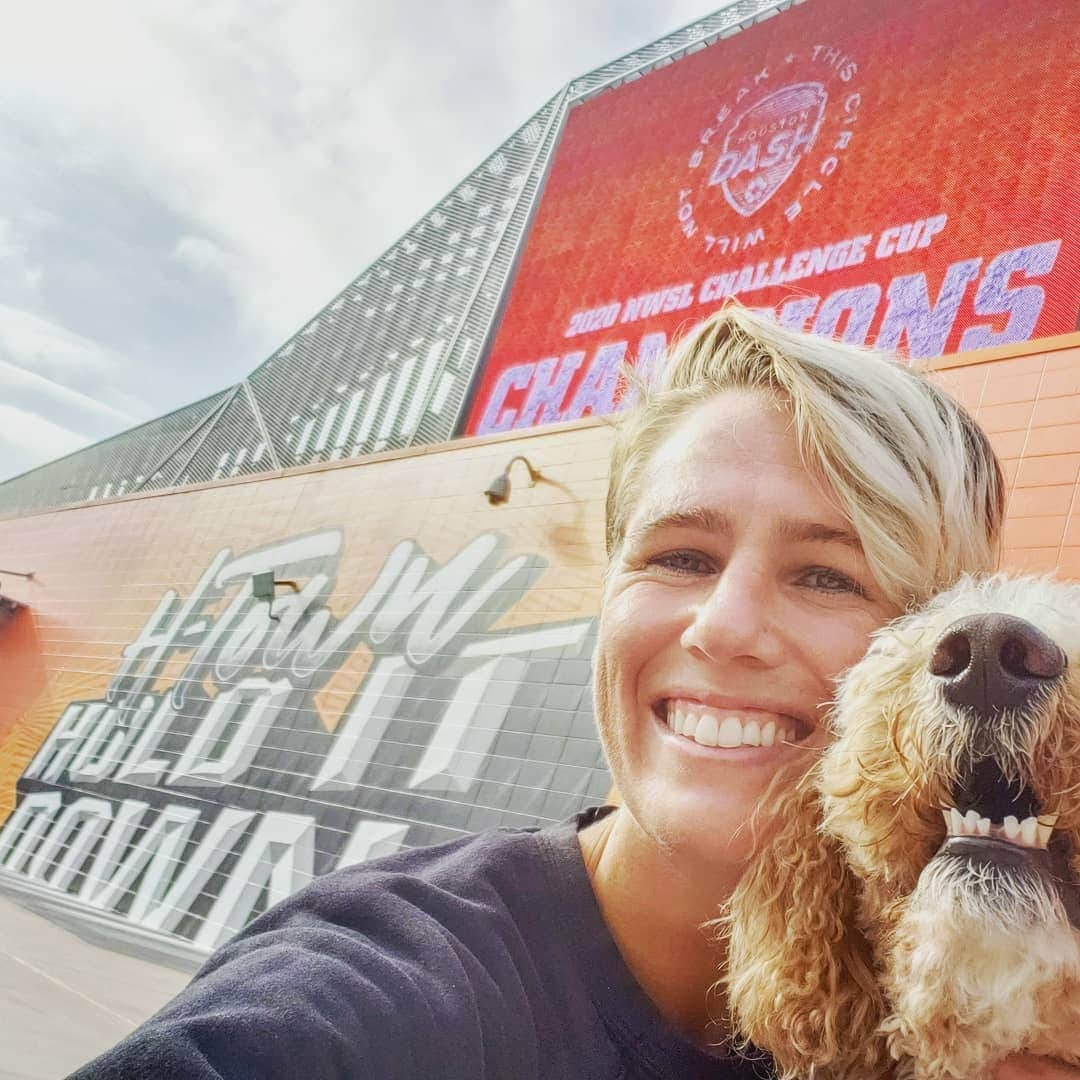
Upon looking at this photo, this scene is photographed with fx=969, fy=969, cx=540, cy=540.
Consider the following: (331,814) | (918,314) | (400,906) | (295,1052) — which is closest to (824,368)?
(400,906)

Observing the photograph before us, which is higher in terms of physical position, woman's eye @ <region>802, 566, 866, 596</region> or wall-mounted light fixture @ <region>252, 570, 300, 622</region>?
wall-mounted light fixture @ <region>252, 570, 300, 622</region>

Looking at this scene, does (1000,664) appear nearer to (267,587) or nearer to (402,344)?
(267,587)

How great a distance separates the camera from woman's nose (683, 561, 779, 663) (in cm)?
117

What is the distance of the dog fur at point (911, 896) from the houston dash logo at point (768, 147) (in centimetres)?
824

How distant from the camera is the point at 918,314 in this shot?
719cm

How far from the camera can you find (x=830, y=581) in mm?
1261

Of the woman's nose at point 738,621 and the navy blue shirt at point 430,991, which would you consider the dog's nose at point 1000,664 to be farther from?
the navy blue shirt at point 430,991

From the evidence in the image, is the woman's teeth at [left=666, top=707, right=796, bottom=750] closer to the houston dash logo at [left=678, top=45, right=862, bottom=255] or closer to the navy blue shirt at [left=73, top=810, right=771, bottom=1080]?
the navy blue shirt at [left=73, top=810, right=771, bottom=1080]

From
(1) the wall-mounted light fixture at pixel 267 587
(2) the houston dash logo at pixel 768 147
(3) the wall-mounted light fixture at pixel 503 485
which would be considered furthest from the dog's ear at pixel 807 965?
(2) the houston dash logo at pixel 768 147

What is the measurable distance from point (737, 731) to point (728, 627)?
0.14 meters

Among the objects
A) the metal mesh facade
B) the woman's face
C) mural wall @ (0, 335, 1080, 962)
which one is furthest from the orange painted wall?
the metal mesh facade

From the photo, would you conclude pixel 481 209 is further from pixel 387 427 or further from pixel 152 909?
pixel 152 909

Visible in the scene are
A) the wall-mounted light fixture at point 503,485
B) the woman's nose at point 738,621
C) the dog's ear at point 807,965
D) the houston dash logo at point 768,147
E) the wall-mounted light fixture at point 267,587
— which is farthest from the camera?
the houston dash logo at point 768,147

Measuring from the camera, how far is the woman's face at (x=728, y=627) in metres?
1.19
